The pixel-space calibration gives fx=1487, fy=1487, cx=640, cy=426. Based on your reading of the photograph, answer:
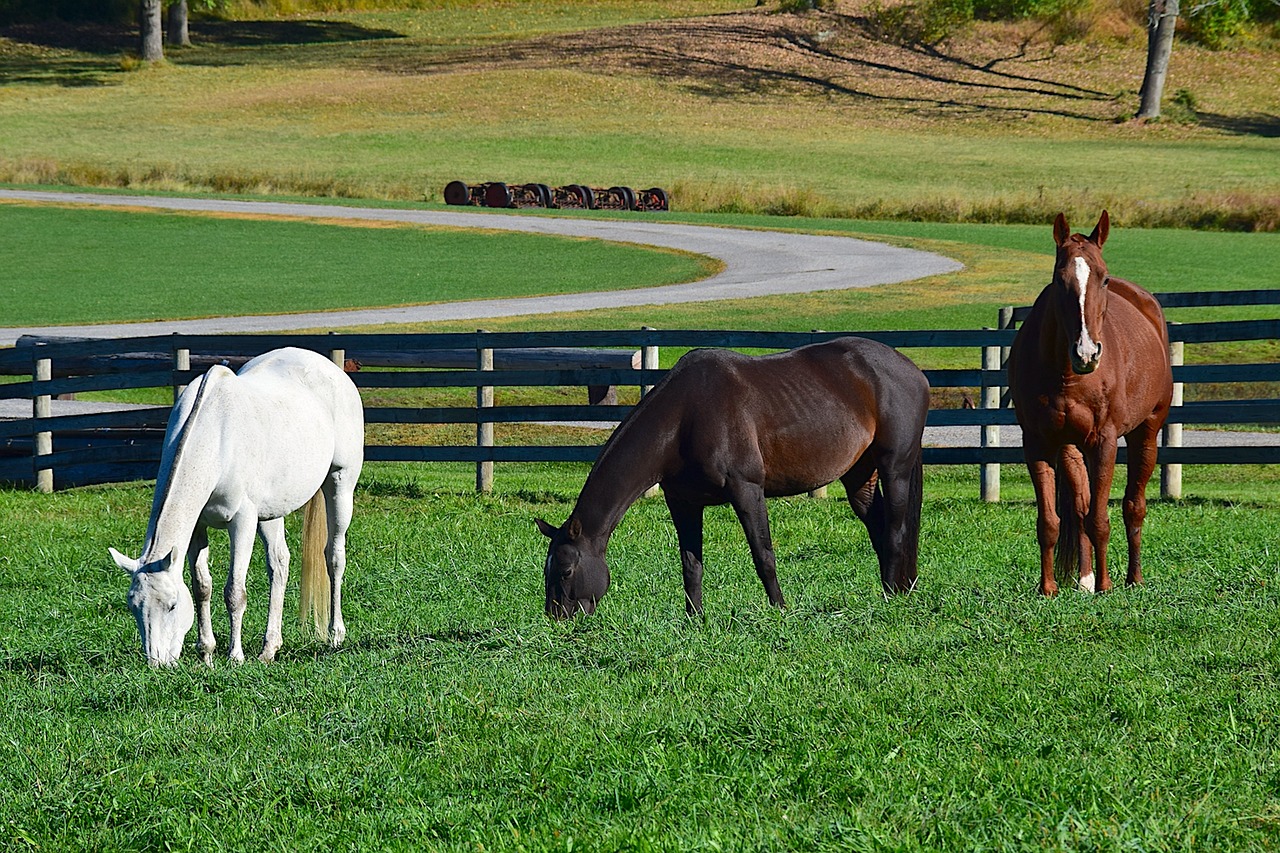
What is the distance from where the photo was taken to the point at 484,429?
47.1ft

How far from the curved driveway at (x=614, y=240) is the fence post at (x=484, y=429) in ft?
37.5

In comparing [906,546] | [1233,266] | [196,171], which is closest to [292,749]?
[906,546]

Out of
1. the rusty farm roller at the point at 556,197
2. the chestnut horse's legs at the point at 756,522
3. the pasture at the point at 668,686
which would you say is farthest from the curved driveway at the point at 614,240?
the chestnut horse's legs at the point at 756,522

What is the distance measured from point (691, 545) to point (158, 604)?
284cm

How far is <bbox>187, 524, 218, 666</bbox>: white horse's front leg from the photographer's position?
7.52m

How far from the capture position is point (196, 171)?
5425 centimetres

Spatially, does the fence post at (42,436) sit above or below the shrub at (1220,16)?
below

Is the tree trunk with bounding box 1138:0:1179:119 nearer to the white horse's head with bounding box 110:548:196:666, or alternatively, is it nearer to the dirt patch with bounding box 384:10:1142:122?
the dirt patch with bounding box 384:10:1142:122

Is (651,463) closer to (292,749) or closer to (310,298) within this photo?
(292,749)

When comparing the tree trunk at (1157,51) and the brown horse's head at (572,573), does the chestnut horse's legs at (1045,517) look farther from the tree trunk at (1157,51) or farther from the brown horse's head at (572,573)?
the tree trunk at (1157,51)

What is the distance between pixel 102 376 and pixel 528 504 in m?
5.16

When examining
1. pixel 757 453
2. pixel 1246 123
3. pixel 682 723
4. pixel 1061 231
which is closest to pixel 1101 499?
pixel 1061 231

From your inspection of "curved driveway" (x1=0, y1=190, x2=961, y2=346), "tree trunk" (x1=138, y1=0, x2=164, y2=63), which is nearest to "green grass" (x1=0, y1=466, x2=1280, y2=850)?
"curved driveway" (x1=0, y1=190, x2=961, y2=346)

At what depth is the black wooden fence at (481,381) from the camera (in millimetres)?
13148
